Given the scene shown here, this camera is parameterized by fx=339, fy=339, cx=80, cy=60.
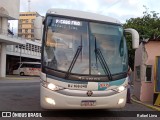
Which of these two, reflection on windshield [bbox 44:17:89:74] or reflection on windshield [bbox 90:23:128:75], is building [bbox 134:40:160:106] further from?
reflection on windshield [bbox 44:17:89:74]

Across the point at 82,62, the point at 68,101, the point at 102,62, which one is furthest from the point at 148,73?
the point at 68,101

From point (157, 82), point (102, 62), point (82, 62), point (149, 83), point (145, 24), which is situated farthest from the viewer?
point (145, 24)

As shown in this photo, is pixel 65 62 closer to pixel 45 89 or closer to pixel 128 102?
pixel 45 89

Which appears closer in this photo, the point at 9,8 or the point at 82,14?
the point at 82,14

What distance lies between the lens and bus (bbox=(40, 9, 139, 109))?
968 centimetres

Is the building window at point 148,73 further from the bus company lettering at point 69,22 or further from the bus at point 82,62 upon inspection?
the bus company lettering at point 69,22

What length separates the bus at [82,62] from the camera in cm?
968

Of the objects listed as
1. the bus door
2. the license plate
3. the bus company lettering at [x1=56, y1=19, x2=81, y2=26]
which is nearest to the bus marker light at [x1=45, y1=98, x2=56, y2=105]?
the license plate

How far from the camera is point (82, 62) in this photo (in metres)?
9.95

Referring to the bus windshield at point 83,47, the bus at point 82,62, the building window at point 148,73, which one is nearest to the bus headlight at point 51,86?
the bus at point 82,62

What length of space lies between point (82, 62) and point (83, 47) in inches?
19.1

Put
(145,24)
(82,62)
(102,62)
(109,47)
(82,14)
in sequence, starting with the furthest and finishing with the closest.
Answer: (145,24), (82,14), (109,47), (102,62), (82,62)

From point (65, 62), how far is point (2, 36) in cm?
3721

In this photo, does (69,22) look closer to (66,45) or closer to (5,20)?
(66,45)
